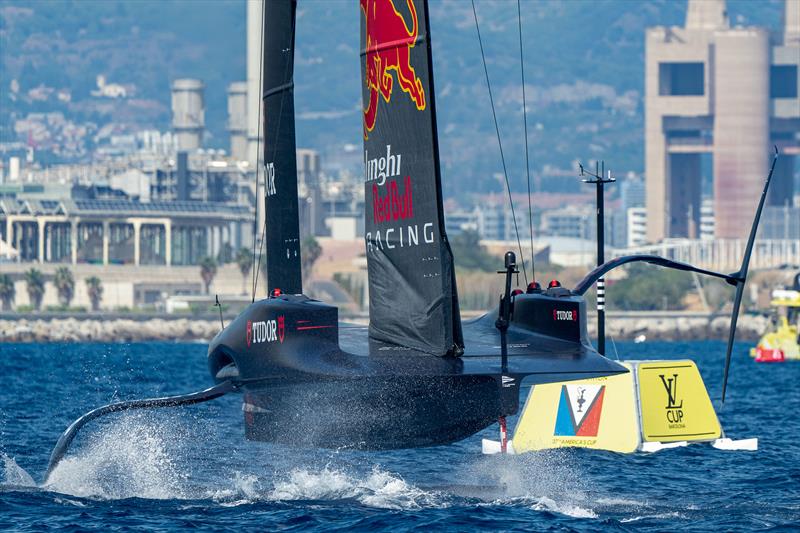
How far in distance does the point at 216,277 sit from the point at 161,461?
412 ft

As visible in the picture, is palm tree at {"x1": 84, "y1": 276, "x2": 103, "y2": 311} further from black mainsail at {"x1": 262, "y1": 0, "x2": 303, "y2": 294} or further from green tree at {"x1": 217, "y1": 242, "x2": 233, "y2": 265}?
black mainsail at {"x1": 262, "y1": 0, "x2": 303, "y2": 294}

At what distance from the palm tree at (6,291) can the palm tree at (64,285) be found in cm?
373

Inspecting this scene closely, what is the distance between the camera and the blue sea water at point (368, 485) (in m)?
20.4

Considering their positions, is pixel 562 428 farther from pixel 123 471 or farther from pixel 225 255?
pixel 225 255

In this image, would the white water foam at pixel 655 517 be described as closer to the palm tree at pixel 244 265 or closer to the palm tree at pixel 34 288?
the palm tree at pixel 244 265

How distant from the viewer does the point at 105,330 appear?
12694cm

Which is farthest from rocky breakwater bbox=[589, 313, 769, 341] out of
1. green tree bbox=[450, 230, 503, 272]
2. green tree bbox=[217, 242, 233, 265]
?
green tree bbox=[217, 242, 233, 265]

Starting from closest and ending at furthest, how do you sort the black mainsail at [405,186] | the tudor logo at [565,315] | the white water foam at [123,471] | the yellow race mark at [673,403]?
the black mainsail at [405,186] → the tudor logo at [565,315] → the white water foam at [123,471] → the yellow race mark at [673,403]

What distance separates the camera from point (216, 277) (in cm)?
15025

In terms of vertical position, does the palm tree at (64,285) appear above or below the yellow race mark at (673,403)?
below

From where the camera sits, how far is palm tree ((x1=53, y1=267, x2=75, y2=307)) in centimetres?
14400

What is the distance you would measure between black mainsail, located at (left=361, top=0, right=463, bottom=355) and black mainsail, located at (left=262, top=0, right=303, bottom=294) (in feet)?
9.08

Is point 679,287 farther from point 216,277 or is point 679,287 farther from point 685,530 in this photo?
point 685,530

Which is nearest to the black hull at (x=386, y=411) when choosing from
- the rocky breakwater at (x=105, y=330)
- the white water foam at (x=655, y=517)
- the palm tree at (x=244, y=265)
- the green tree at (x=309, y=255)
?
the white water foam at (x=655, y=517)
